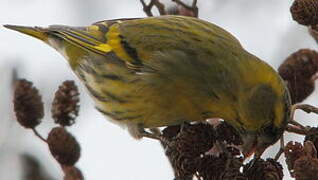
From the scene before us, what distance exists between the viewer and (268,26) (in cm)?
567

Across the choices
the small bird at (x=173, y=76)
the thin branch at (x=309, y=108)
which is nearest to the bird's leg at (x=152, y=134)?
the small bird at (x=173, y=76)

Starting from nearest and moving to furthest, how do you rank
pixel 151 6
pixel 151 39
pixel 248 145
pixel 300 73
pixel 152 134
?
pixel 248 145
pixel 300 73
pixel 151 6
pixel 152 134
pixel 151 39

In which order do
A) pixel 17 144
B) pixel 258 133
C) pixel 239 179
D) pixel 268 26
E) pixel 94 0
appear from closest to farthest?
pixel 239 179 → pixel 258 133 → pixel 17 144 → pixel 268 26 → pixel 94 0

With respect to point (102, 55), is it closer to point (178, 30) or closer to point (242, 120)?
point (178, 30)

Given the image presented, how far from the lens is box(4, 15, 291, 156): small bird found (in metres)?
2.99

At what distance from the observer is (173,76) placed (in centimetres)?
357

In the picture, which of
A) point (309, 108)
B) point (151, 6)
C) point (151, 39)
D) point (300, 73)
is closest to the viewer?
point (309, 108)

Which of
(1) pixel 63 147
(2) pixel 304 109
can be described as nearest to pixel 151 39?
(1) pixel 63 147

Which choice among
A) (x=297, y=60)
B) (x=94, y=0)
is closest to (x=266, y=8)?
(x=94, y=0)

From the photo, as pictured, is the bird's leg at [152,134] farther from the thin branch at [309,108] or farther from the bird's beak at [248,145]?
the thin branch at [309,108]

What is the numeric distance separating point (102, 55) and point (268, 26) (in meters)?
2.03

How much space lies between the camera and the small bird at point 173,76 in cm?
299

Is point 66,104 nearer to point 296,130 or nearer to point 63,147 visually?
point 63,147

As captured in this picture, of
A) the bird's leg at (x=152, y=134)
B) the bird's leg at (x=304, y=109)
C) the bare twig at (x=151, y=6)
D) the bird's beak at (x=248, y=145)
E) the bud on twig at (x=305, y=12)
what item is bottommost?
the bird's leg at (x=152, y=134)
